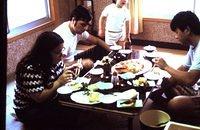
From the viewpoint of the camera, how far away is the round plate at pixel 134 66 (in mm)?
2484

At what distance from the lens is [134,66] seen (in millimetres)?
2551

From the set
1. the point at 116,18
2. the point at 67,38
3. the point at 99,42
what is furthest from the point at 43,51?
the point at 116,18

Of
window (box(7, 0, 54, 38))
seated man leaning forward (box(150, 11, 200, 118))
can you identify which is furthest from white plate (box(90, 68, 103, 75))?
window (box(7, 0, 54, 38))

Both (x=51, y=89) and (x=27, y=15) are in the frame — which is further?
(x=27, y=15)

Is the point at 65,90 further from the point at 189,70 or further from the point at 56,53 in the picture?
the point at 189,70

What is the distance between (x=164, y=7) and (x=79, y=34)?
1986 mm

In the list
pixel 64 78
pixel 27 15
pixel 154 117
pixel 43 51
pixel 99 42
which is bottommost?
pixel 154 117

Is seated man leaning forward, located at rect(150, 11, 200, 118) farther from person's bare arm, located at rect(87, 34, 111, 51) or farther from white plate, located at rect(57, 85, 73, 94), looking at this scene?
person's bare arm, located at rect(87, 34, 111, 51)

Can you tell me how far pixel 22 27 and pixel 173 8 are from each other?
2371 mm

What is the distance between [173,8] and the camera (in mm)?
4355

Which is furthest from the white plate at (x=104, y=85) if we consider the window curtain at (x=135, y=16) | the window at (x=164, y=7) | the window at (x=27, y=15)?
the window at (x=164, y=7)

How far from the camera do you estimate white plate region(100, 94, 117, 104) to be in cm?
201

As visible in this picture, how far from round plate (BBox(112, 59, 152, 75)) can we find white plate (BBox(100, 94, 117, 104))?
44 cm

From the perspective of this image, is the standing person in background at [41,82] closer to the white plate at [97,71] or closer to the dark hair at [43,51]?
the dark hair at [43,51]
